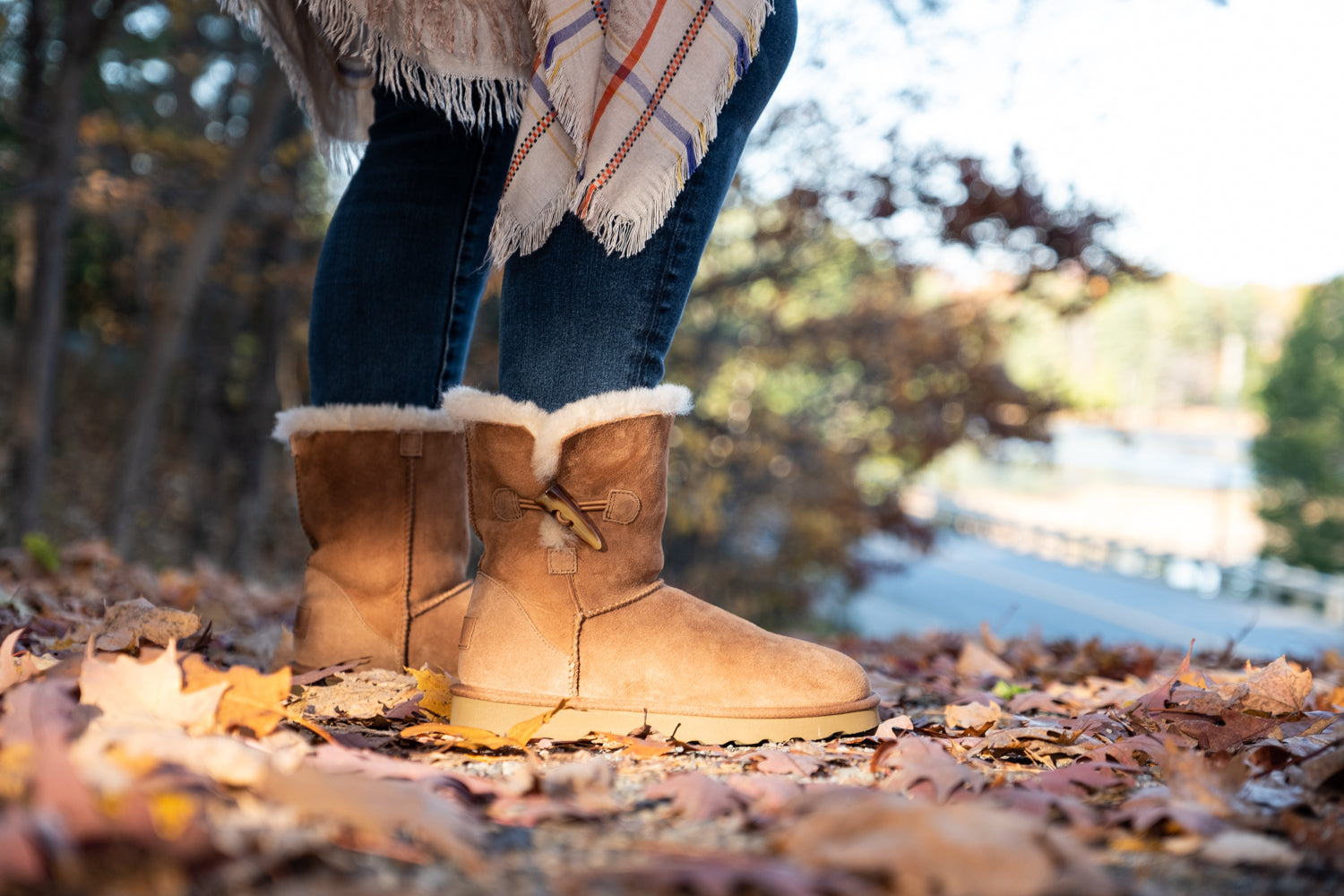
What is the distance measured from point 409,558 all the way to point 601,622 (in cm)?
38

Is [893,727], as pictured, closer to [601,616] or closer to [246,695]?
[601,616]

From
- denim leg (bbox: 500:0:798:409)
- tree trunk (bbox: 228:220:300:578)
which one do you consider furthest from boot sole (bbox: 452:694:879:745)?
tree trunk (bbox: 228:220:300:578)

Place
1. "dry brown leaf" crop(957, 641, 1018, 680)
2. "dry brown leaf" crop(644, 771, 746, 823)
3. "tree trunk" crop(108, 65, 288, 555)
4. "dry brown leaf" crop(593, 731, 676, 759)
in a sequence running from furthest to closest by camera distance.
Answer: "tree trunk" crop(108, 65, 288, 555) → "dry brown leaf" crop(957, 641, 1018, 680) → "dry brown leaf" crop(593, 731, 676, 759) → "dry brown leaf" crop(644, 771, 746, 823)

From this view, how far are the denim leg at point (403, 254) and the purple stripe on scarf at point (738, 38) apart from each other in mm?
383

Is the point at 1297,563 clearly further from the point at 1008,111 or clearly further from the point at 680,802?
A: the point at 680,802

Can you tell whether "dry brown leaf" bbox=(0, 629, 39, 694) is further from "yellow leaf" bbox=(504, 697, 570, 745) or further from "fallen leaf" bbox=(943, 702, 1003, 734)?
"fallen leaf" bbox=(943, 702, 1003, 734)

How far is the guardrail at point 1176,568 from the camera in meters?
14.4

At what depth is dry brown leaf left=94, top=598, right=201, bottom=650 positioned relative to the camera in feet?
4.31

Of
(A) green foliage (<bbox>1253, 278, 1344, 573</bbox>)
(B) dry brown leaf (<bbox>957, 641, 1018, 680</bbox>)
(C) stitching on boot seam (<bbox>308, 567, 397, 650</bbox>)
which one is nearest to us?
(C) stitching on boot seam (<bbox>308, 567, 397, 650</bbox>)

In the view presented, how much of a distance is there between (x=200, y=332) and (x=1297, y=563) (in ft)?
78.7

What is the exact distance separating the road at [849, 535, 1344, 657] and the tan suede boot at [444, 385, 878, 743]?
939cm

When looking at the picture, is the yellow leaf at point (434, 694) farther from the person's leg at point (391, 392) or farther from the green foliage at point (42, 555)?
the green foliage at point (42, 555)

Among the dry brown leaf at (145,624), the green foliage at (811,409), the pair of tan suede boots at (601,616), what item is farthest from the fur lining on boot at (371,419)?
the green foliage at (811,409)

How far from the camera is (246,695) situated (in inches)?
35.9
